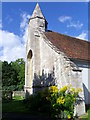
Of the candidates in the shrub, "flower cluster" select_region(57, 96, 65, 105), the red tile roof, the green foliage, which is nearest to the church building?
the red tile roof

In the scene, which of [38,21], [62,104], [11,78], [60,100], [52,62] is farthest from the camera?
[11,78]

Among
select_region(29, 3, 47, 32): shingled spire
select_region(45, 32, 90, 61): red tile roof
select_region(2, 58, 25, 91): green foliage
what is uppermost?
select_region(29, 3, 47, 32): shingled spire

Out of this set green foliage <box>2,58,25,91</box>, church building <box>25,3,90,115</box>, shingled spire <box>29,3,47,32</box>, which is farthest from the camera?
green foliage <box>2,58,25,91</box>

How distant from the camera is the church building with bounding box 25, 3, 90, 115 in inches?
408

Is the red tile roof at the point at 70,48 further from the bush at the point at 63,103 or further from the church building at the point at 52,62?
the bush at the point at 63,103

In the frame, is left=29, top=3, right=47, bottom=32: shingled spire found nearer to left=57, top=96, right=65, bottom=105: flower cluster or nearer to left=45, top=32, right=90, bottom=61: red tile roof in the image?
left=45, top=32, right=90, bottom=61: red tile roof

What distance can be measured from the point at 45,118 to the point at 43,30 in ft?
39.2

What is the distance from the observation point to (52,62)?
13.4 metres

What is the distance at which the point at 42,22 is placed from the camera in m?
18.1

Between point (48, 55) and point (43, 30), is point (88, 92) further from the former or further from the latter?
point (43, 30)

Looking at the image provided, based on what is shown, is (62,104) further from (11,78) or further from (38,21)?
(11,78)

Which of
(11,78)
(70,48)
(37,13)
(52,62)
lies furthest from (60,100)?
(11,78)

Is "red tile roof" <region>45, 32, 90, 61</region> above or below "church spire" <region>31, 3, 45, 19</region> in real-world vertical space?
below

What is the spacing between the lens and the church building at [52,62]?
34.0ft
